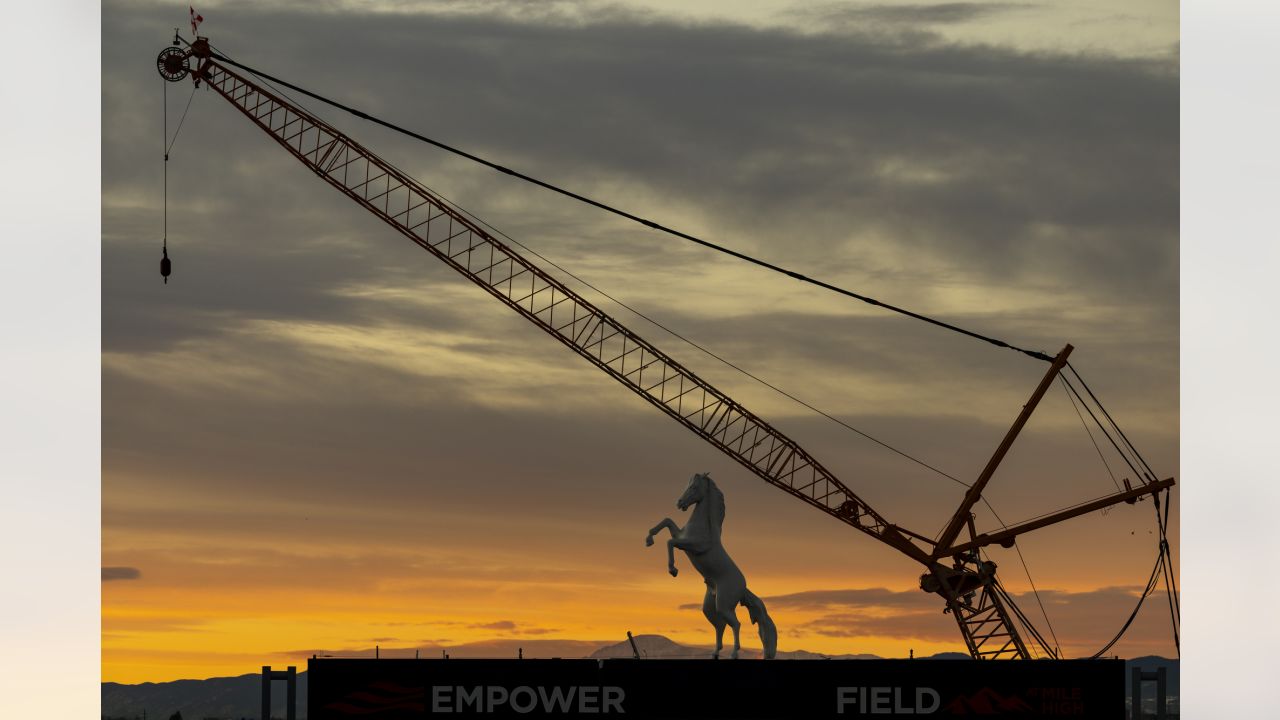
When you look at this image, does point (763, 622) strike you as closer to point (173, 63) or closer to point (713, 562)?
point (713, 562)

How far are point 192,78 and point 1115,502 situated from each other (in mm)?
34397

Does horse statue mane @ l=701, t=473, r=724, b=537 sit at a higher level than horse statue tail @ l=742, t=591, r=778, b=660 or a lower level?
higher

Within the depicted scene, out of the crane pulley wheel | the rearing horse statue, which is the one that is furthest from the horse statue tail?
the crane pulley wheel

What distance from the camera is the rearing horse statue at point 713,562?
43.5 meters

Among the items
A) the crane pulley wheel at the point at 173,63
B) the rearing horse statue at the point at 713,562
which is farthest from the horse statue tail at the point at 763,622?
the crane pulley wheel at the point at 173,63

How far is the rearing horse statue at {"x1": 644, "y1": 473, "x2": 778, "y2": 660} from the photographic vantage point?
43.5 m

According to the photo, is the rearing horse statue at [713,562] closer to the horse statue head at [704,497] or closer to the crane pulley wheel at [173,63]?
the horse statue head at [704,497]

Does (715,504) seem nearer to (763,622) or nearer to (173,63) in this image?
(763,622)

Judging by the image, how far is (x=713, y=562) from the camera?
143 ft

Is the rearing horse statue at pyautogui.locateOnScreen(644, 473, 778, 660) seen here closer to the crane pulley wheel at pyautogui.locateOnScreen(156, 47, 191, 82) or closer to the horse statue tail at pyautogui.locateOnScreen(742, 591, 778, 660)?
the horse statue tail at pyautogui.locateOnScreen(742, 591, 778, 660)

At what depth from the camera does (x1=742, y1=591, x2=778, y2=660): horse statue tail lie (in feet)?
144

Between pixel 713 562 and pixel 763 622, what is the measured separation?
1.95 meters

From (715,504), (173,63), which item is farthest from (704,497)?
(173,63)

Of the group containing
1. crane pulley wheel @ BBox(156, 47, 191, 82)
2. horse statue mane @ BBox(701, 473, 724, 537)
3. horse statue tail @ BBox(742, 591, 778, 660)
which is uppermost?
crane pulley wheel @ BBox(156, 47, 191, 82)
